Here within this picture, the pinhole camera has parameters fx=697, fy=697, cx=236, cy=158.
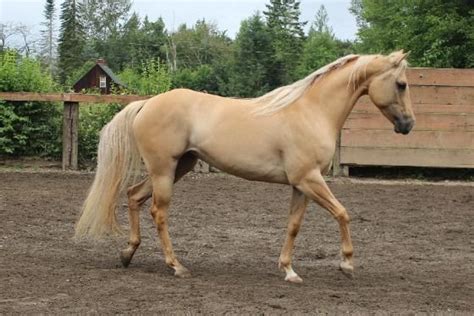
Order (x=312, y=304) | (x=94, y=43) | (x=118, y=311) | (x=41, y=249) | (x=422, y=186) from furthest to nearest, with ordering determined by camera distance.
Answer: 1. (x=94, y=43)
2. (x=422, y=186)
3. (x=41, y=249)
4. (x=312, y=304)
5. (x=118, y=311)

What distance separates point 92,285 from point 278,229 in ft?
10.3

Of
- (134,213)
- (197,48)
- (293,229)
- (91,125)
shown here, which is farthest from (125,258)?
(197,48)

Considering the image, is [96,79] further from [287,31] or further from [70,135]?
[70,135]

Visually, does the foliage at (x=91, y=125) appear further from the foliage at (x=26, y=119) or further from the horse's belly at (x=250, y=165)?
the horse's belly at (x=250, y=165)

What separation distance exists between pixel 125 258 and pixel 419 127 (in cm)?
796

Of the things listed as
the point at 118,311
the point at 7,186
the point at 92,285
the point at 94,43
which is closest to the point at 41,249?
the point at 92,285

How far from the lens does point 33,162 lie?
42.2 feet

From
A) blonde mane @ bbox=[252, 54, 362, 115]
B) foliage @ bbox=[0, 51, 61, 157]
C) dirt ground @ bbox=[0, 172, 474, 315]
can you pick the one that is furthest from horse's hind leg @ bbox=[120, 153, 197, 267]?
foliage @ bbox=[0, 51, 61, 157]

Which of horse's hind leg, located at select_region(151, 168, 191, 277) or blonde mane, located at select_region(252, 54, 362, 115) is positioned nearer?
blonde mane, located at select_region(252, 54, 362, 115)

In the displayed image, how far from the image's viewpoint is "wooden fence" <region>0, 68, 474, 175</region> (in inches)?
488

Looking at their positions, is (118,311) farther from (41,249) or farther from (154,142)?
(41,249)

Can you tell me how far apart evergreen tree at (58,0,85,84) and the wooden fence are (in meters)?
34.2

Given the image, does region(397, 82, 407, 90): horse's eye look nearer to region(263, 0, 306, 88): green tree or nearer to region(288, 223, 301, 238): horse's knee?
region(288, 223, 301, 238): horse's knee

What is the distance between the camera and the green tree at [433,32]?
17312 millimetres
